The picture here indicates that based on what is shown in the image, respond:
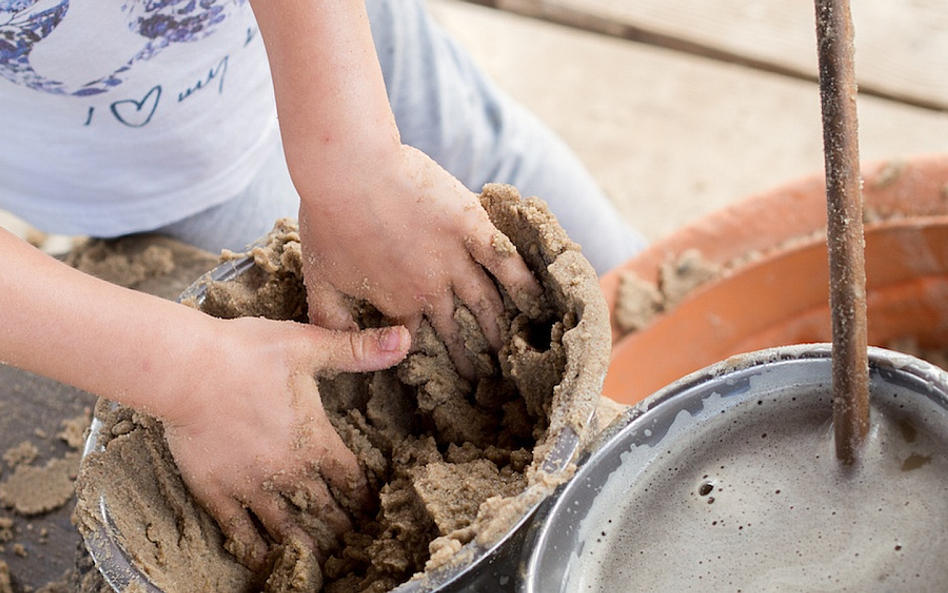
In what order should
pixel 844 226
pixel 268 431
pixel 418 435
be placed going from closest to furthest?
pixel 844 226, pixel 268 431, pixel 418 435

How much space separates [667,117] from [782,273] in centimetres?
87

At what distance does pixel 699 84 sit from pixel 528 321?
1366 mm

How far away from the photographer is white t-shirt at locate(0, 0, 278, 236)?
90 centimetres

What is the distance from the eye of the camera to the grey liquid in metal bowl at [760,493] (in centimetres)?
64

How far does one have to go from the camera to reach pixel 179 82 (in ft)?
3.24

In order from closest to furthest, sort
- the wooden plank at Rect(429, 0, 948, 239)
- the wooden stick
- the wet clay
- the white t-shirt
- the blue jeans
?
the wooden stick
the wet clay
the white t-shirt
the blue jeans
the wooden plank at Rect(429, 0, 948, 239)

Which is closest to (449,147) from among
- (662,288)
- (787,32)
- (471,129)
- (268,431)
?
(471,129)

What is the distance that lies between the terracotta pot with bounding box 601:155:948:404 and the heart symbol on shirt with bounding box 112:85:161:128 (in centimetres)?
54

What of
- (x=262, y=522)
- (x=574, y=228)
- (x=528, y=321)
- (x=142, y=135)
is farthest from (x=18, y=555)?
(x=574, y=228)

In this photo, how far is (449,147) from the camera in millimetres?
1230

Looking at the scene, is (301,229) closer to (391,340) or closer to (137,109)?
(391,340)

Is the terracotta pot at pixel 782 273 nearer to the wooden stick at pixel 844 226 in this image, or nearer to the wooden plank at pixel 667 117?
the wooden stick at pixel 844 226

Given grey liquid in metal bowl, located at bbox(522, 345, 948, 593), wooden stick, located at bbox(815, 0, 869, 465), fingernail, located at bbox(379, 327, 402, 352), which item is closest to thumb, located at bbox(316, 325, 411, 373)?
fingernail, located at bbox(379, 327, 402, 352)

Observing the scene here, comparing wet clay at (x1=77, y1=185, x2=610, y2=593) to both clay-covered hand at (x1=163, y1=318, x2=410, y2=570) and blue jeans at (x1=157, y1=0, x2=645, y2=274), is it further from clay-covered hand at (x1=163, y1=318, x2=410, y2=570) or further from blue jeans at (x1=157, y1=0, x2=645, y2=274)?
blue jeans at (x1=157, y1=0, x2=645, y2=274)
